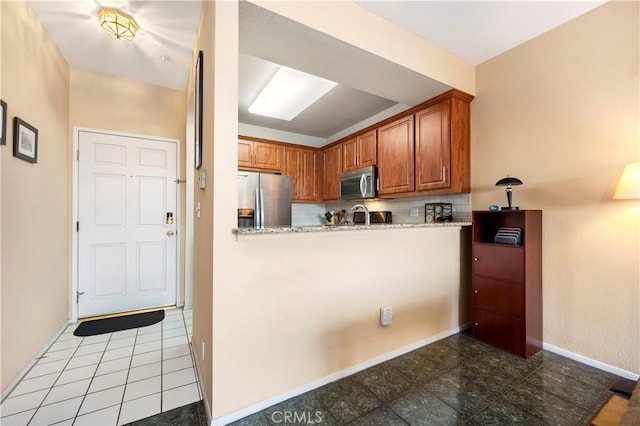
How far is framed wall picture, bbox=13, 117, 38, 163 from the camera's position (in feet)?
5.94

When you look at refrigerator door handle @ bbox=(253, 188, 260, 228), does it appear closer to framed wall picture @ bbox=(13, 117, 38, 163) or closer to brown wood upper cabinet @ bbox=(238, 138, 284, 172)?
brown wood upper cabinet @ bbox=(238, 138, 284, 172)

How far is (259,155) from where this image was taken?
13.4ft

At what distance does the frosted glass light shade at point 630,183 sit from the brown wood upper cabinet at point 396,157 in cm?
152

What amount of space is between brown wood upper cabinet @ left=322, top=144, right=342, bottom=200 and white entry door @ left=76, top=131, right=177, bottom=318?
226 cm

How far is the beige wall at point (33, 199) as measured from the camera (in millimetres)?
1747

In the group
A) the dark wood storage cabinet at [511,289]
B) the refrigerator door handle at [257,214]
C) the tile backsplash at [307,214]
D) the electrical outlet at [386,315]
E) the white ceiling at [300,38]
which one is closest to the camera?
the white ceiling at [300,38]

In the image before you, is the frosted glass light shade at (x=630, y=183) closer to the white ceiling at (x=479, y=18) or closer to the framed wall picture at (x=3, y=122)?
the white ceiling at (x=479, y=18)

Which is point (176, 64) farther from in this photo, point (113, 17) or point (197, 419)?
point (197, 419)

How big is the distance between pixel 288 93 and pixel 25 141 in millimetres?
2266

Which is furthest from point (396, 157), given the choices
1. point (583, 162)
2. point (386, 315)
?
point (386, 315)

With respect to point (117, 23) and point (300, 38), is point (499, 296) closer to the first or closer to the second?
point (300, 38)

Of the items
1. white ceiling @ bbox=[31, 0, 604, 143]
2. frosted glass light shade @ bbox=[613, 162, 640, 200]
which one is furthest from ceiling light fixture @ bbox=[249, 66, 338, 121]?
frosted glass light shade @ bbox=[613, 162, 640, 200]

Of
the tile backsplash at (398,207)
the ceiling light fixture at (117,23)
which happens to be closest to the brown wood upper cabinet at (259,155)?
the tile backsplash at (398,207)

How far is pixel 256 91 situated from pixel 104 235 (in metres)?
2.34
